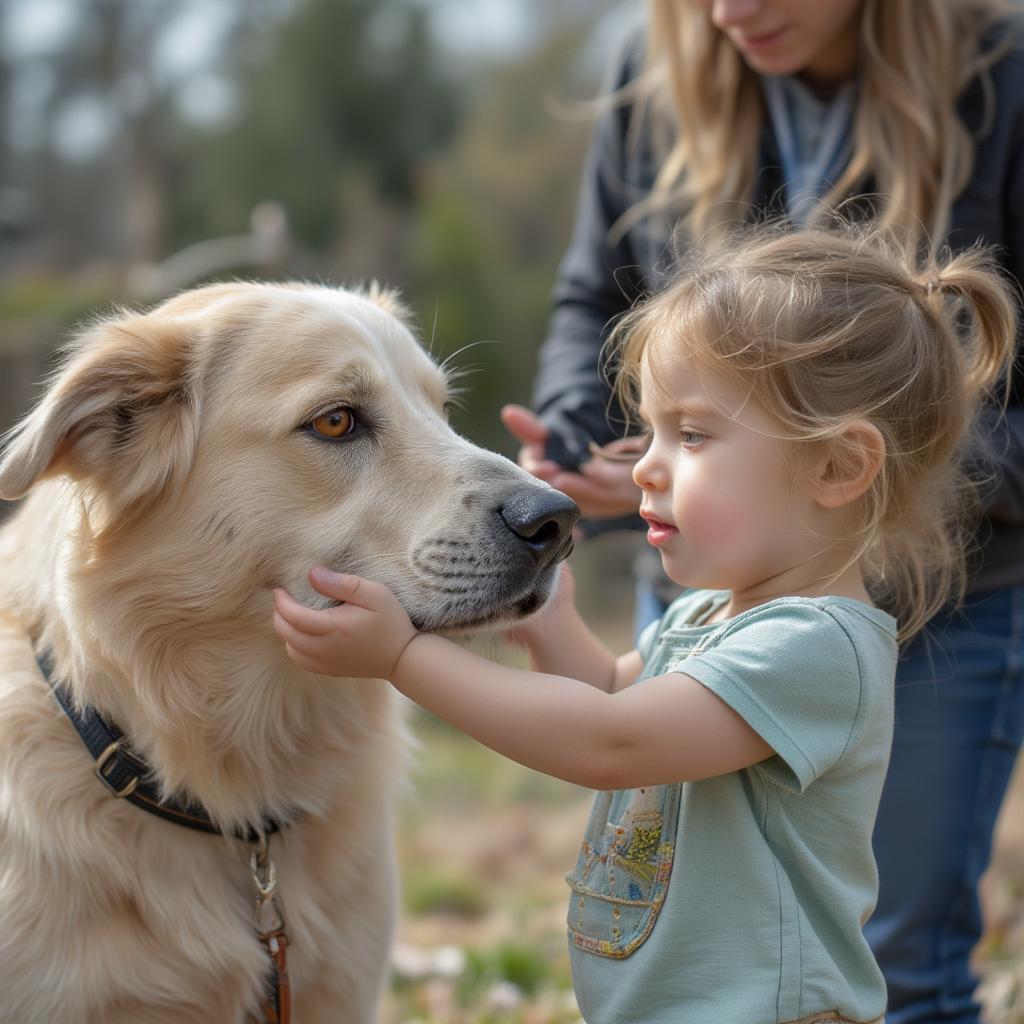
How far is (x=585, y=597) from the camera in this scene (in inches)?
528

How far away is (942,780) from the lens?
2.68m

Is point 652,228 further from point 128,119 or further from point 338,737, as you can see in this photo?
point 128,119

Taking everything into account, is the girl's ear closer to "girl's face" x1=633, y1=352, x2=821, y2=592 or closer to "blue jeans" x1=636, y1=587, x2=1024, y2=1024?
"girl's face" x1=633, y1=352, x2=821, y2=592

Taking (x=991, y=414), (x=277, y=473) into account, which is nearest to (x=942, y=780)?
(x=991, y=414)

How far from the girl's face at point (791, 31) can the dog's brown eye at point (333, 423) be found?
4.21ft

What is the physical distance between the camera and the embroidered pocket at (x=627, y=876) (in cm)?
190

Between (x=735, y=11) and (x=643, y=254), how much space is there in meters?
0.69

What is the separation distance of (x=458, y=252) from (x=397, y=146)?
2236 mm

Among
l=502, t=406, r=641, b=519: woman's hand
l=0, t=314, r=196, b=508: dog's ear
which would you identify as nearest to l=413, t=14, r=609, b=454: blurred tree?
l=502, t=406, r=641, b=519: woman's hand

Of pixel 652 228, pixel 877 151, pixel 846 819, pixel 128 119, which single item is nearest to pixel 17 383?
pixel 652 228

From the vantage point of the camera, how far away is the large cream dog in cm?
213

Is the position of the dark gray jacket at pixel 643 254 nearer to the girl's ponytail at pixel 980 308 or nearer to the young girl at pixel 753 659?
the girl's ponytail at pixel 980 308

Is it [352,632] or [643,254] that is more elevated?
[643,254]

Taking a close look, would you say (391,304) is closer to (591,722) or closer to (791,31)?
(791,31)
